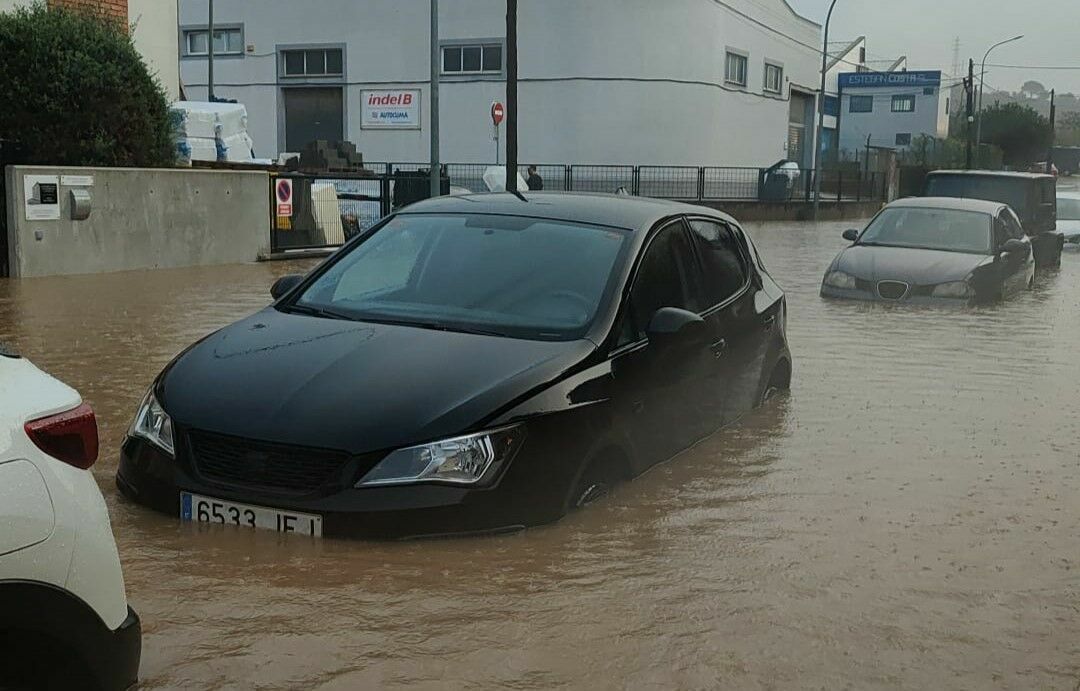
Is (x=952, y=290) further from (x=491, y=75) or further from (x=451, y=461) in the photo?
(x=491, y=75)

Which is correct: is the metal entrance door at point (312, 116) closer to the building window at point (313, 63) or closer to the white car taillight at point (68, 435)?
the building window at point (313, 63)

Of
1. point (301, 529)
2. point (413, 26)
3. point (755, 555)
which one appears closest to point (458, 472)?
point (301, 529)

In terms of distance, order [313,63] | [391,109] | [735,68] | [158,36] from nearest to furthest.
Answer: [158,36]
[391,109]
[313,63]
[735,68]

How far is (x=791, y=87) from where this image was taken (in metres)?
58.3

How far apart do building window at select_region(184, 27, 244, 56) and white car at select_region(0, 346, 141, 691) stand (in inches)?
1933

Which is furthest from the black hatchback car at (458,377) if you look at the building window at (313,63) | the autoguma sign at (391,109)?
the building window at (313,63)

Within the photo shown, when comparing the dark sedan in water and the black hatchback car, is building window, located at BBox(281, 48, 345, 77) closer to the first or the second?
the dark sedan in water

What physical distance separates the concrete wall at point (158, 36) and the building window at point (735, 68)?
93.7ft

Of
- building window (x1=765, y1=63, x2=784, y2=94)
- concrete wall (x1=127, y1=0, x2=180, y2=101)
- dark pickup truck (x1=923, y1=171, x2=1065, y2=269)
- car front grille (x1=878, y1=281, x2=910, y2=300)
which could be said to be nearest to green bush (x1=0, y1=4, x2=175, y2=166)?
concrete wall (x1=127, y1=0, x2=180, y2=101)

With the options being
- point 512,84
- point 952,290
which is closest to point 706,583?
point 952,290

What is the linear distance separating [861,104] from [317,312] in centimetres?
9456

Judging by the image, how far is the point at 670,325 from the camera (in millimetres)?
6051

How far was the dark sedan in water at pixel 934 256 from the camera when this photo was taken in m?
15.1

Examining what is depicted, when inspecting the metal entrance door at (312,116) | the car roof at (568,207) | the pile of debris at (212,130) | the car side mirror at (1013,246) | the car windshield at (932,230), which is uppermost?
the metal entrance door at (312,116)
